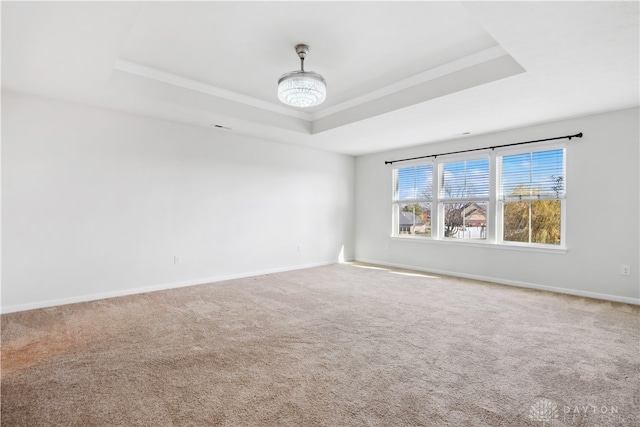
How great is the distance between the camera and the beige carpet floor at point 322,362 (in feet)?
5.63

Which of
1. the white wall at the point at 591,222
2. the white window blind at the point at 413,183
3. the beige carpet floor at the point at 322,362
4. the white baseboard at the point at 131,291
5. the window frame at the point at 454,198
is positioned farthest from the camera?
the white window blind at the point at 413,183

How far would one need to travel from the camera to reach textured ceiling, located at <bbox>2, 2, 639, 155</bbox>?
7.23 feet

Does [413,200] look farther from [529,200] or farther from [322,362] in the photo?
[322,362]

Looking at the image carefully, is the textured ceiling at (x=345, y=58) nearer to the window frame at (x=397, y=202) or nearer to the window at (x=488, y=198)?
the window at (x=488, y=198)

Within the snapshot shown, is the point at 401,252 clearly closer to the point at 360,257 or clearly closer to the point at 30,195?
the point at 360,257

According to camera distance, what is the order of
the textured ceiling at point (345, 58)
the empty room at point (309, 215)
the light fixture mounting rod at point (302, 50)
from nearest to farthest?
the empty room at point (309, 215) < the textured ceiling at point (345, 58) < the light fixture mounting rod at point (302, 50)

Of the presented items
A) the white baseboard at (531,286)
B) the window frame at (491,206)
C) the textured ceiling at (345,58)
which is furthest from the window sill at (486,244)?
the textured ceiling at (345,58)

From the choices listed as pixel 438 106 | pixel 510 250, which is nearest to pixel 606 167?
pixel 510 250

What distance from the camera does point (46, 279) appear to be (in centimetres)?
359

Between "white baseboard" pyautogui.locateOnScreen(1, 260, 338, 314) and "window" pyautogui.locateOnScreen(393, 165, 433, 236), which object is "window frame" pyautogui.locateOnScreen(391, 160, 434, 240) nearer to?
"window" pyautogui.locateOnScreen(393, 165, 433, 236)

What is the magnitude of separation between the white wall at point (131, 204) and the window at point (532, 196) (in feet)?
11.3

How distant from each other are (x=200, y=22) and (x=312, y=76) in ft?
3.47

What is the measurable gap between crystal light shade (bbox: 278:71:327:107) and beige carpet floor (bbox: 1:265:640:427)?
89.4 inches

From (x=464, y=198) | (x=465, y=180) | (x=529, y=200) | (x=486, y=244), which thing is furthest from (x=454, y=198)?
(x=529, y=200)
